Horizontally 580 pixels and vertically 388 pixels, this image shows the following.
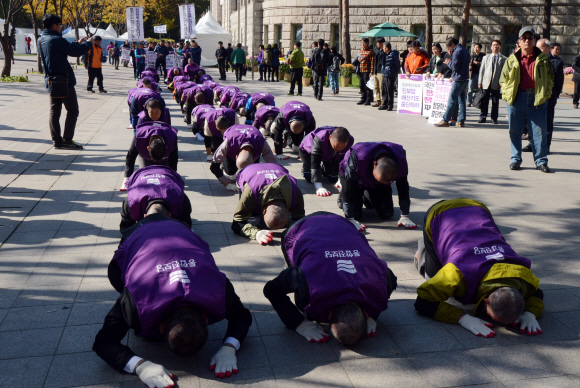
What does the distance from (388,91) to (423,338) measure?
13477mm

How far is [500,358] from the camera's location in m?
3.54

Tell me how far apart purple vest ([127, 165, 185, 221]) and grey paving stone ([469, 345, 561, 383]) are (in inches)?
109

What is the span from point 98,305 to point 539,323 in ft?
10.9

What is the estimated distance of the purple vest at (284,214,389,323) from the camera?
3510 millimetres

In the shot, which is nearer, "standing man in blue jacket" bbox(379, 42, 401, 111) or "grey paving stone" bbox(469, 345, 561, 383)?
"grey paving stone" bbox(469, 345, 561, 383)

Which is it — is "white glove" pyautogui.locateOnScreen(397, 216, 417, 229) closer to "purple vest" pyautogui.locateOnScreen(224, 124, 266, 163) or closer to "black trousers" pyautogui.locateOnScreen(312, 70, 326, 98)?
"purple vest" pyautogui.locateOnScreen(224, 124, 266, 163)

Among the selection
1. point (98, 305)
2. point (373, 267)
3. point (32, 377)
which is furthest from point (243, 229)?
point (32, 377)

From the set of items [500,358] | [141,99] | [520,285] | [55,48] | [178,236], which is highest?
[55,48]

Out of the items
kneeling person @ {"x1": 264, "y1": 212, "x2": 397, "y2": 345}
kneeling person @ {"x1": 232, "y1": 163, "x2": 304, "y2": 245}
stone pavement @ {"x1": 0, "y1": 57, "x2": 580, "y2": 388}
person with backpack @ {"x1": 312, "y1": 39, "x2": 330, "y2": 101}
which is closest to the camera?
stone pavement @ {"x1": 0, "y1": 57, "x2": 580, "y2": 388}

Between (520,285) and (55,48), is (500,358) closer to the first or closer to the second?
(520,285)

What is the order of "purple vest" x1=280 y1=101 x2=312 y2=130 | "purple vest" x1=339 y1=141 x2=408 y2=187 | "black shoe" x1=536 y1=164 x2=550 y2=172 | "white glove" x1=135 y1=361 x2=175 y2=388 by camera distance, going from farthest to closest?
"purple vest" x1=280 y1=101 x2=312 y2=130 < "black shoe" x1=536 y1=164 x2=550 y2=172 < "purple vest" x1=339 y1=141 x2=408 y2=187 < "white glove" x1=135 y1=361 x2=175 y2=388

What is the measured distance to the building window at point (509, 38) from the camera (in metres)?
27.2

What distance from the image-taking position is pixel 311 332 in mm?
3725

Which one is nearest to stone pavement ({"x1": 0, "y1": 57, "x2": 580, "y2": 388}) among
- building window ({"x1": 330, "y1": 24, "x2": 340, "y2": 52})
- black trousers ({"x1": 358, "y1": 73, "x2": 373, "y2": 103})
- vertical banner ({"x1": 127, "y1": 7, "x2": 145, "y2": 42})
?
black trousers ({"x1": 358, "y1": 73, "x2": 373, "y2": 103})
